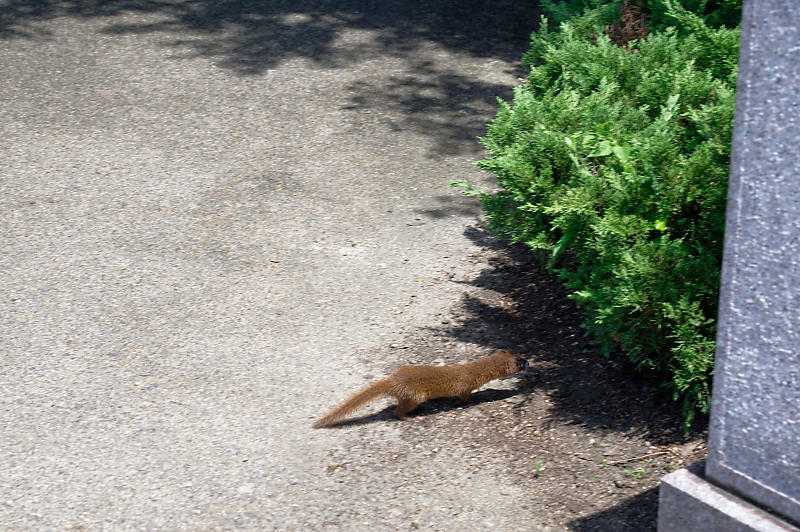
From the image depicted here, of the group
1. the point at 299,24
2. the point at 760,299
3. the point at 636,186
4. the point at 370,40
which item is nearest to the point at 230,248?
the point at 636,186

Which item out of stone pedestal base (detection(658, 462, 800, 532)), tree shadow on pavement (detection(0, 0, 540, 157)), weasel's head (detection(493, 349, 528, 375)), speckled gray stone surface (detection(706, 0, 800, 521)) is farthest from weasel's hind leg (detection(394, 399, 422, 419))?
tree shadow on pavement (detection(0, 0, 540, 157))

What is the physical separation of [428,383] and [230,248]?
2.27 metres

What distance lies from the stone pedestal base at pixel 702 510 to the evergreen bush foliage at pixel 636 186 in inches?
25.1

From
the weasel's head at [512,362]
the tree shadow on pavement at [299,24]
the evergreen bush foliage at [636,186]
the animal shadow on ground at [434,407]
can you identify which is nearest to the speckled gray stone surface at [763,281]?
the evergreen bush foliage at [636,186]

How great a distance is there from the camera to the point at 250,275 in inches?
232

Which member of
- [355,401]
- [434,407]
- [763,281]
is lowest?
[434,407]

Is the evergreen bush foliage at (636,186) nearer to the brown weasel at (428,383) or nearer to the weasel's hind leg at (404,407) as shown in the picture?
the brown weasel at (428,383)

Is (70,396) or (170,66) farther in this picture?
(170,66)

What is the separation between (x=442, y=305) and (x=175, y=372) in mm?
1718

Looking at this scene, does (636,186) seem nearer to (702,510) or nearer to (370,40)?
(702,510)

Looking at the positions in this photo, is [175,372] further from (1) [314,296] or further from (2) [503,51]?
(2) [503,51]

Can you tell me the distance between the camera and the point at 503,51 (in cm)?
954

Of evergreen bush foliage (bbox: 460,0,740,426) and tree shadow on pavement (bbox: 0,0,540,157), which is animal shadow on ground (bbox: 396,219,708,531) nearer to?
evergreen bush foliage (bbox: 460,0,740,426)

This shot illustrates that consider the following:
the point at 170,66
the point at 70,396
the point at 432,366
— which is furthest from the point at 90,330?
the point at 170,66
